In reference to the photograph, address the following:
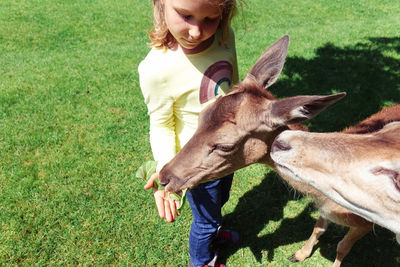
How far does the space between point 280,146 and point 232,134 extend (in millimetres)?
357

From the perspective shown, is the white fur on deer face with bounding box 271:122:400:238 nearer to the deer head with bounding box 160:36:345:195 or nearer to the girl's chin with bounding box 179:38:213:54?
the deer head with bounding box 160:36:345:195

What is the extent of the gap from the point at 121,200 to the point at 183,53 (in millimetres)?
2773

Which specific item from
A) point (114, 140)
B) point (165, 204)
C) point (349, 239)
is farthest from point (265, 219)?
point (114, 140)

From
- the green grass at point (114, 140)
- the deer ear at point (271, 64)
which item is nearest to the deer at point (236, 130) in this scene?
the deer ear at point (271, 64)

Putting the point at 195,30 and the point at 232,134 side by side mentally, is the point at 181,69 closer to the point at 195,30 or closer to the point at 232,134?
the point at 195,30

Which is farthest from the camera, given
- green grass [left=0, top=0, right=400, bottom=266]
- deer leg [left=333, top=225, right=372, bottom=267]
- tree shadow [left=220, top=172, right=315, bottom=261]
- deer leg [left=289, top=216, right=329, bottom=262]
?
tree shadow [left=220, top=172, right=315, bottom=261]

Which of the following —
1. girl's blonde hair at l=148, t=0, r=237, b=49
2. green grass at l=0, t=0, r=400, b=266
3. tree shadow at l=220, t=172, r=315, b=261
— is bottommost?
tree shadow at l=220, t=172, r=315, b=261

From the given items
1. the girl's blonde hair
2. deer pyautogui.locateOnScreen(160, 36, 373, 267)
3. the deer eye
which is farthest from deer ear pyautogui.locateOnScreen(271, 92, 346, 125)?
the girl's blonde hair

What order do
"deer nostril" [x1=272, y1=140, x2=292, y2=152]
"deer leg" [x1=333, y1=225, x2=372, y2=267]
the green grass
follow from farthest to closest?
the green grass → "deer leg" [x1=333, y1=225, x2=372, y2=267] → "deer nostril" [x1=272, y1=140, x2=292, y2=152]

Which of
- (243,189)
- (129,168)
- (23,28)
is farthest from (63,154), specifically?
(23,28)

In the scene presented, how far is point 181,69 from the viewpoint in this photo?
2.41m

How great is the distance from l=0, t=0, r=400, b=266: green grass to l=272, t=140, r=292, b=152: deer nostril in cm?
131

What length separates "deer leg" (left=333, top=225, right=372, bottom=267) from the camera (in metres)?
3.14

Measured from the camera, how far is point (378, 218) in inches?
80.4
